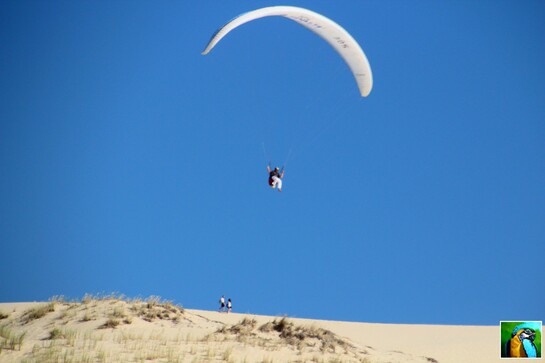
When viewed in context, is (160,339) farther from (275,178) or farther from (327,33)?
(327,33)

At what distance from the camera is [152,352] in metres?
18.3

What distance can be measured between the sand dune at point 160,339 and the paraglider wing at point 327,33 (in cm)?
916

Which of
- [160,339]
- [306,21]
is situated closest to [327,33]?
[306,21]

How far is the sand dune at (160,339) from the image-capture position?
1836cm

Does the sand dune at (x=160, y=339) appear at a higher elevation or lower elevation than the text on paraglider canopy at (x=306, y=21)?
lower

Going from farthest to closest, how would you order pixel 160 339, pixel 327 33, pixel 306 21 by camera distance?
pixel 327 33
pixel 306 21
pixel 160 339

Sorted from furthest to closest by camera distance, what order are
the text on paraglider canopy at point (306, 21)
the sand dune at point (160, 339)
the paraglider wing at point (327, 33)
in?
the text on paraglider canopy at point (306, 21)
the paraglider wing at point (327, 33)
the sand dune at point (160, 339)

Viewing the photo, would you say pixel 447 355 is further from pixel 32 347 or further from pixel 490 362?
pixel 32 347

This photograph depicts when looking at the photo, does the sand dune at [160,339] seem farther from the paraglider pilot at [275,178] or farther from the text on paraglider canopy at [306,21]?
the text on paraglider canopy at [306,21]

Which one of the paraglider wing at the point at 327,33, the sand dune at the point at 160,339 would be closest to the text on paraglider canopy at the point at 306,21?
the paraglider wing at the point at 327,33

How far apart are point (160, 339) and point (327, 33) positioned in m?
12.9

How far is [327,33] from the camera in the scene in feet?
81.1

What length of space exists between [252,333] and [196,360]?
366cm

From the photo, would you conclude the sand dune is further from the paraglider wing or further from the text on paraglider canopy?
the text on paraglider canopy
